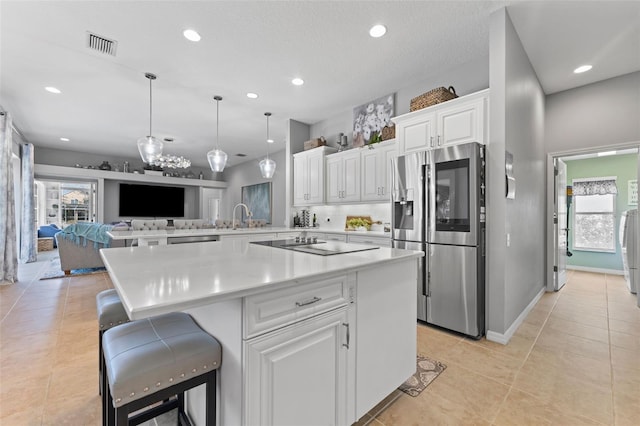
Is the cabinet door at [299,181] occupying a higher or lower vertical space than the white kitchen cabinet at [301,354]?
higher

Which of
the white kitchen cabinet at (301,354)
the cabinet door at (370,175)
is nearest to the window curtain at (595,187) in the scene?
the cabinet door at (370,175)

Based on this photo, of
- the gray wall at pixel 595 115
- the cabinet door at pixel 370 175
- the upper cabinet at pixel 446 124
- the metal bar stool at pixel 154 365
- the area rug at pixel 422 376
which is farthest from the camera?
the cabinet door at pixel 370 175

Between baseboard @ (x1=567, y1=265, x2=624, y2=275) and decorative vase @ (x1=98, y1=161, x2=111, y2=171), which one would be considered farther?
decorative vase @ (x1=98, y1=161, x2=111, y2=171)

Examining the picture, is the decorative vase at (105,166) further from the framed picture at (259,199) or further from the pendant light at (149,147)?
the pendant light at (149,147)

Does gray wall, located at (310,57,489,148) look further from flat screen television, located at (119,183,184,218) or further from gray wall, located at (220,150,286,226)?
flat screen television, located at (119,183,184,218)

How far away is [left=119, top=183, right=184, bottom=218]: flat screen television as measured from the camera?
869 cm

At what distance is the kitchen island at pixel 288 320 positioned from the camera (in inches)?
38.9

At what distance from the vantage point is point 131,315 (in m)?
0.72

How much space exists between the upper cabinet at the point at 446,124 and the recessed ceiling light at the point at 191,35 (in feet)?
7.66

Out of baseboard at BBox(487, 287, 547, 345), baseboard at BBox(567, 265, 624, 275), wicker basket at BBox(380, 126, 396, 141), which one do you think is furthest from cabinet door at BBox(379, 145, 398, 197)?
baseboard at BBox(567, 265, 624, 275)

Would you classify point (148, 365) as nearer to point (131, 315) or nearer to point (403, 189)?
point (131, 315)

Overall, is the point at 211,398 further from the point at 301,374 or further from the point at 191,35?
the point at 191,35

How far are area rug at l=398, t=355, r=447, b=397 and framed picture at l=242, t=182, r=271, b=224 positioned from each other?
6.09 meters

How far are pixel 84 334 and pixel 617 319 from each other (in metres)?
5.50
